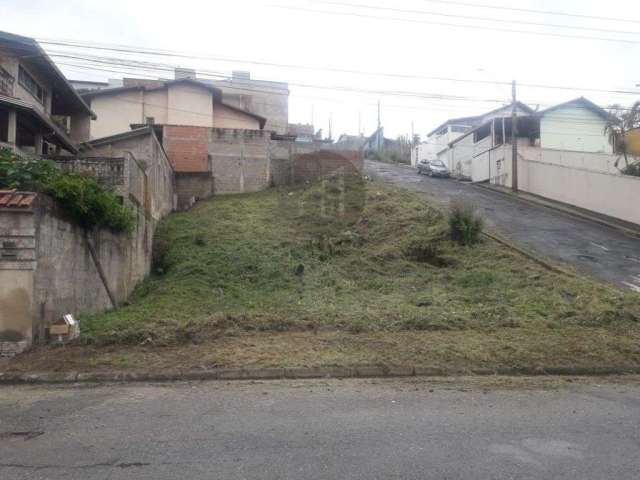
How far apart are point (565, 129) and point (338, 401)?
35597 mm

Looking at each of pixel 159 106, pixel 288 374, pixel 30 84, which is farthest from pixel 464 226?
pixel 159 106

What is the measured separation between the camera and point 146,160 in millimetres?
15953

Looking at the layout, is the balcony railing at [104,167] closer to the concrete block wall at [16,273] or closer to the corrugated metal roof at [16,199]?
the corrugated metal roof at [16,199]

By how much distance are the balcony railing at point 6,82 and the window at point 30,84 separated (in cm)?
93

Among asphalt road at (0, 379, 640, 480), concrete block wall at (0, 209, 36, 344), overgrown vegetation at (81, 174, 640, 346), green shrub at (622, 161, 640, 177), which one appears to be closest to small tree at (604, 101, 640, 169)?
green shrub at (622, 161, 640, 177)

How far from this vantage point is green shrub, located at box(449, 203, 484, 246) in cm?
1459

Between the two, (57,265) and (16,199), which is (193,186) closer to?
(57,265)

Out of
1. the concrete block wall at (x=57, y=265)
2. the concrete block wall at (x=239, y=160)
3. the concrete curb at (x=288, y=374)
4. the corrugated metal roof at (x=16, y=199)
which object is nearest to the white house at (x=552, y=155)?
the concrete block wall at (x=239, y=160)

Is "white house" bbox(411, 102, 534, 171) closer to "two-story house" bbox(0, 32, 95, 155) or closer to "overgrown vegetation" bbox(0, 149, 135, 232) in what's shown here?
"two-story house" bbox(0, 32, 95, 155)

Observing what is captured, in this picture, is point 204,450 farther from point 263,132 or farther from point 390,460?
point 263,132

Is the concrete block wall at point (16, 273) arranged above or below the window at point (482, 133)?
below

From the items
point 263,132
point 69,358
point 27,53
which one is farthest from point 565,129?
point 69,358

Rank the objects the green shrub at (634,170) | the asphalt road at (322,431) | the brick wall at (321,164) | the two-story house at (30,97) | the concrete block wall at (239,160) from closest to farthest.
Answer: the asphalt road at (322,431) < the two-story house at (30,97) < the green shrub at (634,170) < the concrete block wall at (239,160) < the brick wall at (321,164)

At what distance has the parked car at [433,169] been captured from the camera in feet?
123
